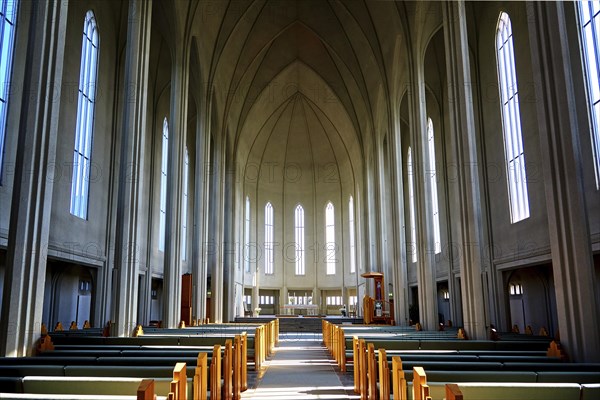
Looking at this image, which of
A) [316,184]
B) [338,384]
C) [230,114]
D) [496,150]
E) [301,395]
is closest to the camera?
[301,395]

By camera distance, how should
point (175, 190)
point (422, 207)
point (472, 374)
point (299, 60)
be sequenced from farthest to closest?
point (299, 60) < point (422, 207) < point (175, 190) < point (472, 374)

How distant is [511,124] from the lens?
1666 cm

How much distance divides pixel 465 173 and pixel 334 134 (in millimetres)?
25344

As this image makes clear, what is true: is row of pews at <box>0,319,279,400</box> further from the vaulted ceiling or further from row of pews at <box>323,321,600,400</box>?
the vaulted ceiling

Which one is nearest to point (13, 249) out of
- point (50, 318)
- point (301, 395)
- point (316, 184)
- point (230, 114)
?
point (301, 395)

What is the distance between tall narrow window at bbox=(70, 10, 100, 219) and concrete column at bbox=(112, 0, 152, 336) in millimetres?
5018

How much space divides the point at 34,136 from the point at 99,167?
10.8 metres

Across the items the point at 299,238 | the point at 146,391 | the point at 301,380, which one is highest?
the point at 299,238

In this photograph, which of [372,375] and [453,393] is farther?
[372,375]

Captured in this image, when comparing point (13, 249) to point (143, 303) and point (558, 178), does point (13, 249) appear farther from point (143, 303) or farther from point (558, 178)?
point (143, 303)

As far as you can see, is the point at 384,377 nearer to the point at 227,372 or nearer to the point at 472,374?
the point at 472,374

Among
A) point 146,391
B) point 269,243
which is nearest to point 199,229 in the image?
point 269,243

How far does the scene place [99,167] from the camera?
60.4 ft

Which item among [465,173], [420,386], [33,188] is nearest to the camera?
[420,386]
